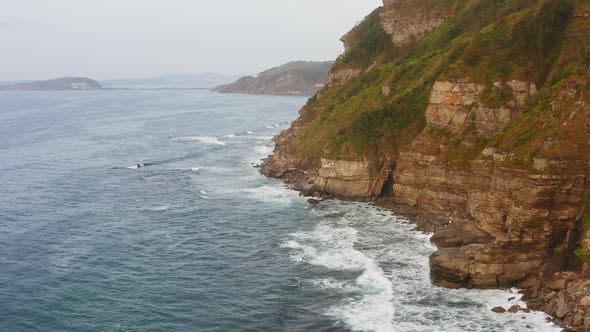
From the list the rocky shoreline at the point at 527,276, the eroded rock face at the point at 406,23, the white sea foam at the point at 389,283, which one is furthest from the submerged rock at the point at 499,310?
the eroded rock face at the point at 406,23

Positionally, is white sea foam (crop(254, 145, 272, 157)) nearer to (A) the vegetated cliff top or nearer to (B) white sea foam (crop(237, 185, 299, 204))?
(A) the vegetated cliff top

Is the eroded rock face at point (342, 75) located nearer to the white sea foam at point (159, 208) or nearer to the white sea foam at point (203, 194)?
the white sea foam at point (203, 194)

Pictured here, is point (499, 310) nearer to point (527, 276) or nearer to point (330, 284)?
→ point (527, 276)

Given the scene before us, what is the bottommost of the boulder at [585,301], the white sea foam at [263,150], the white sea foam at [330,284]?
the white sea foam at [330,284]

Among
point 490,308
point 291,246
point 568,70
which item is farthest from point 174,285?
point 568,70

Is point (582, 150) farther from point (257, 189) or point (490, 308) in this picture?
point (257, 189)

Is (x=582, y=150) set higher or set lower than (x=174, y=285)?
higher
